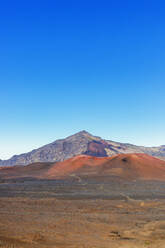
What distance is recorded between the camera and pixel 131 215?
70.8 feet

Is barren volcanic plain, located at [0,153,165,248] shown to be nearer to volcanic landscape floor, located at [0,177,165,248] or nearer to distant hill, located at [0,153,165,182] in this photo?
volcanic landscape floor, located at [0,177,165,248]

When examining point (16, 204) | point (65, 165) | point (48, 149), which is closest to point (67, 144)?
point (48, 149)

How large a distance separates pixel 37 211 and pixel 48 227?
627cm

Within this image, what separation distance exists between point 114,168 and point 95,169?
17.0 ft

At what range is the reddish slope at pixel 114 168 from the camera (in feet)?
225

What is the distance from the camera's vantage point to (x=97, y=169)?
7612cm

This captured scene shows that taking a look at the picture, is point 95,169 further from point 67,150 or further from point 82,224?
point 67,150

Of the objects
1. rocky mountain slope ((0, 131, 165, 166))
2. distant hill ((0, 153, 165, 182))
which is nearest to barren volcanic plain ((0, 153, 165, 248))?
distant hill ((0, 153, 165, 182))

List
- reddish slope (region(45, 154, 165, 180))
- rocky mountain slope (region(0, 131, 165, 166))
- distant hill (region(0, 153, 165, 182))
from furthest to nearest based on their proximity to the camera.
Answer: rocky mountain slope (region(0, 131, 165, 166)) < reddish slope (region(45, 154, 165, 180)) < distant hill (region(0, 153, 165, 182))

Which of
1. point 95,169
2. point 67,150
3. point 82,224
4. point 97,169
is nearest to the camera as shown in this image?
point 82,224

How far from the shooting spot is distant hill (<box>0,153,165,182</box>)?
67.7 m

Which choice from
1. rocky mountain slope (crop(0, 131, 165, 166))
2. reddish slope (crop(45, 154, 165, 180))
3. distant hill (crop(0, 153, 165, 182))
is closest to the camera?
distant hill (crop(0, 153, 165, 182))

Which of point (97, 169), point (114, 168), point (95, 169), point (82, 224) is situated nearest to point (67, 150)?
point (95, 169)

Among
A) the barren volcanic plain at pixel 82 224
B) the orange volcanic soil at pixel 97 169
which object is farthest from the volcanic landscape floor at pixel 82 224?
the orange volcanic soil at pixel 97 169
